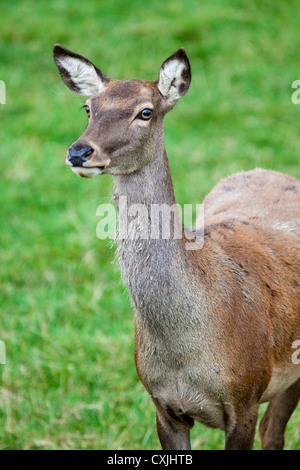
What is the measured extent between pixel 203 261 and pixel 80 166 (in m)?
0.88

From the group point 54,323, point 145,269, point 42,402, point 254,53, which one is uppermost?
point 254,53

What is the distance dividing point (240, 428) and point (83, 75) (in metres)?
2.04

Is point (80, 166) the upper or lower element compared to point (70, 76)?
lower

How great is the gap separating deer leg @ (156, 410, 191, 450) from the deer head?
1463mm

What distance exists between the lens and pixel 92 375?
5.52m

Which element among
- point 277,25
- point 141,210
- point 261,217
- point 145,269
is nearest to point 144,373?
point 145,269

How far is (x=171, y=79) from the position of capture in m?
3.68

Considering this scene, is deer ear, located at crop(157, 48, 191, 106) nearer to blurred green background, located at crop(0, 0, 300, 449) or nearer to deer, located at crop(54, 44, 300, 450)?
deer, located at crop(54, 44, 300, 450)

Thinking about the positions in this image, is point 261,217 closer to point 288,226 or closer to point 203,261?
point 288,226

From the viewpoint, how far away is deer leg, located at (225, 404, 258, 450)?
3.75 m
